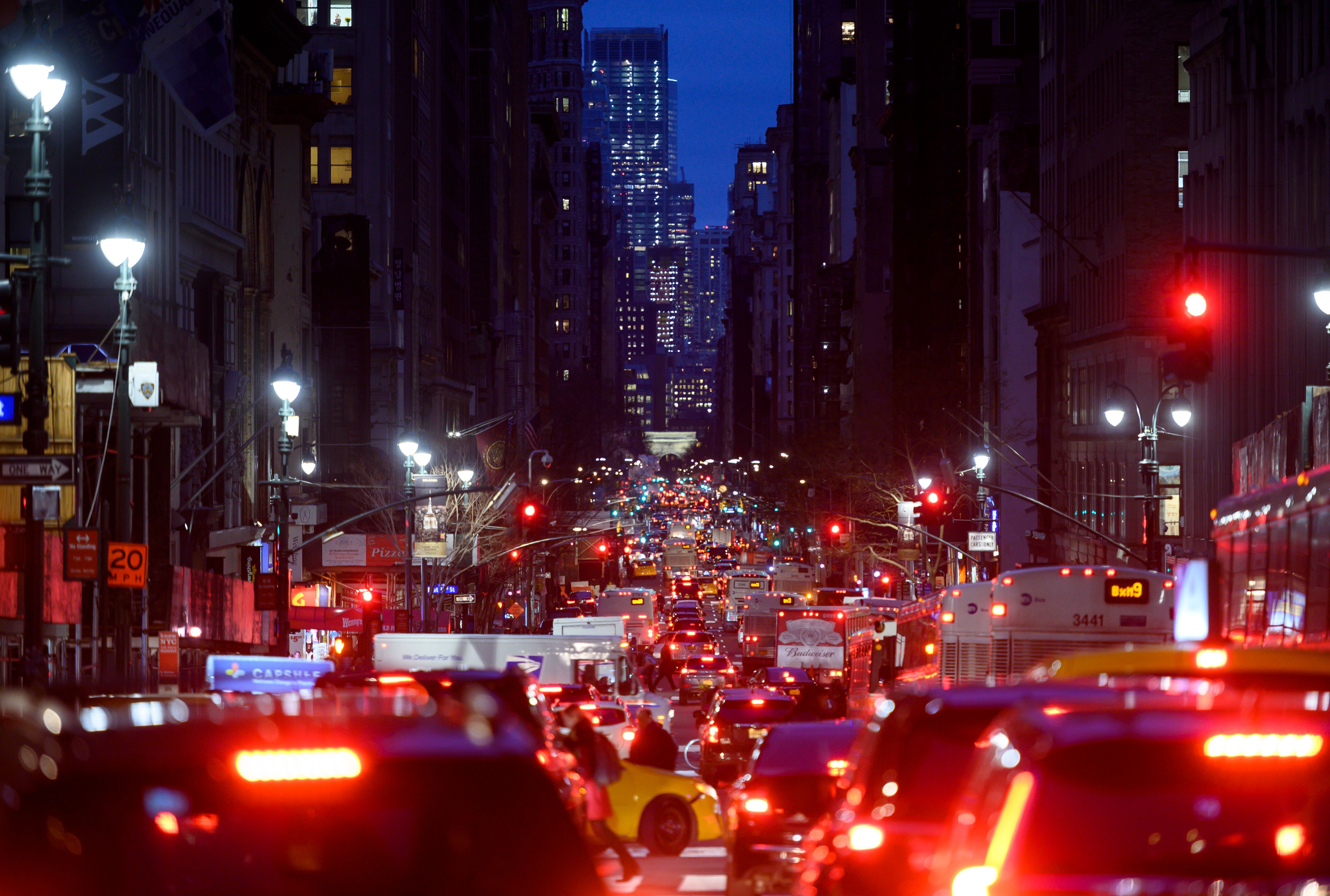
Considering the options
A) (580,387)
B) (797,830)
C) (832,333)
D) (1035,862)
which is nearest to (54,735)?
(1035,862)

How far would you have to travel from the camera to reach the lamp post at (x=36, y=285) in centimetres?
2200

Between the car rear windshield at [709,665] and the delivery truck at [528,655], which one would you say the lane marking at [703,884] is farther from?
A: the car rear windshield at [709,665]

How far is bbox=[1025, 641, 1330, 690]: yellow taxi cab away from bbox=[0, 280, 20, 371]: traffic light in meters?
15.1

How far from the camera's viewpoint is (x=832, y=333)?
533 ft

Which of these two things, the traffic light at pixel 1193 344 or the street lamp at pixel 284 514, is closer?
the traffic light at pixel 1193 344

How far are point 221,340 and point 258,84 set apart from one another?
9654 millimetres

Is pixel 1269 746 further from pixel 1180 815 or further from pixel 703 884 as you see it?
pixel 703 884

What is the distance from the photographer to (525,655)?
116 feet

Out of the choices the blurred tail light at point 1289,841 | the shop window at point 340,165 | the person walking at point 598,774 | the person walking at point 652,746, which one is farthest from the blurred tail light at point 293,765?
the shop window at point 340,165

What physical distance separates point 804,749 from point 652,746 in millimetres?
7016

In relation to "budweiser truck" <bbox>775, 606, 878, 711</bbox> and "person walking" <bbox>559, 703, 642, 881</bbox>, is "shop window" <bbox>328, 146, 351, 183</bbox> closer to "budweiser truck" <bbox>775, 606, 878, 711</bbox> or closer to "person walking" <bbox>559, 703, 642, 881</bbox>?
"budweiser truck" <bbox>775, 606, 878, 711</bbox>

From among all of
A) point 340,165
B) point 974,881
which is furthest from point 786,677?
point 340,165

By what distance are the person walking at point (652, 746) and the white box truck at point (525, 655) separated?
731 centimetres

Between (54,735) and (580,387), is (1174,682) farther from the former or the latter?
(580,387)
